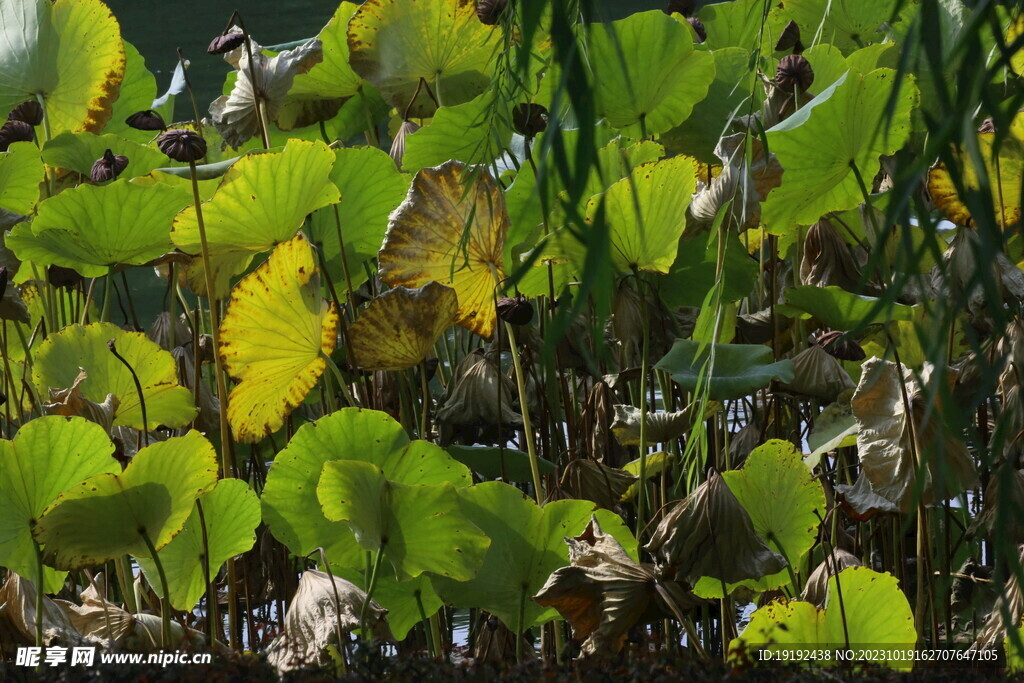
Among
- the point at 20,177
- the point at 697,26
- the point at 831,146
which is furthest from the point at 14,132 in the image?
the point at 697,26

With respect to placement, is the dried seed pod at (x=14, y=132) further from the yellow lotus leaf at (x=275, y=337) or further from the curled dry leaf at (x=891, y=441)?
the curled dry leaf at (x=891, y=441)

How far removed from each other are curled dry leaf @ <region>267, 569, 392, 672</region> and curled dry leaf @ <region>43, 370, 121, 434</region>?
0.98 feet

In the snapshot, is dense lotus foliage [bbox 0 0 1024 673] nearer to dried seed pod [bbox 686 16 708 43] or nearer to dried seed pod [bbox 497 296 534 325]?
dried seed pod [bbox 497 296 534 325]

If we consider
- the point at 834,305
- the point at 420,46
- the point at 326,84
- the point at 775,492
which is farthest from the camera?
the point at 326,84

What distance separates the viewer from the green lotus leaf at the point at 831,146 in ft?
3.45

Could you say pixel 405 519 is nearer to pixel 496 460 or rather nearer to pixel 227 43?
pixel 496 460

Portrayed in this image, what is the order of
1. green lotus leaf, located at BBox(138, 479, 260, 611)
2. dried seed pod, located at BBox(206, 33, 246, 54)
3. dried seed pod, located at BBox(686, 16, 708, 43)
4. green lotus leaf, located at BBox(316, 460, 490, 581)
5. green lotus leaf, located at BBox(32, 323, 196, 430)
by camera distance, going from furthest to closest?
1. dried seed pod, located at BBox(686, 16, 708, 43)
2. dried seed pod, located at BBox(206, 33, 246, 54)
3. green lotus leaf, located at BBox(32, 323, 196, 430)
4. green lotus leaf, located at BBox(138, 479, 260, 611)
5. green lotus leaf, located at BBox(316, 460, 490, 581)

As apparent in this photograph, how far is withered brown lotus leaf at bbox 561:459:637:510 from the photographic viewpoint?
3.54 ft

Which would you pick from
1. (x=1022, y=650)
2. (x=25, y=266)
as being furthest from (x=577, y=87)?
(x=25, y=266)

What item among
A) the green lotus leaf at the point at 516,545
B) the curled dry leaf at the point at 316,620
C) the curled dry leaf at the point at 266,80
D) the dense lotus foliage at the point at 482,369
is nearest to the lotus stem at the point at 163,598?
the dense lotus foliage at the point at 482,369

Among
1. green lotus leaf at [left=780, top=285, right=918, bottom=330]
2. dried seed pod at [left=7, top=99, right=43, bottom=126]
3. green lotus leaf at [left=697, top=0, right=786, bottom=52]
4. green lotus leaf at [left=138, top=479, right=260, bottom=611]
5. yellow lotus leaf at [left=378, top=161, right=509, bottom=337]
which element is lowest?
green lotus leaf at [left=138, top=479, right=260, bottom=611]

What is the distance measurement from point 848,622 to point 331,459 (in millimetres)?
443

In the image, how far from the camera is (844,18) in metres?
1.58

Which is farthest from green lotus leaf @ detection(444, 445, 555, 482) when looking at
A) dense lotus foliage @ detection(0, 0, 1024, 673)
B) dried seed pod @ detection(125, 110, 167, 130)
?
dried seed pod @ detection(125, 110, 167, 130)
